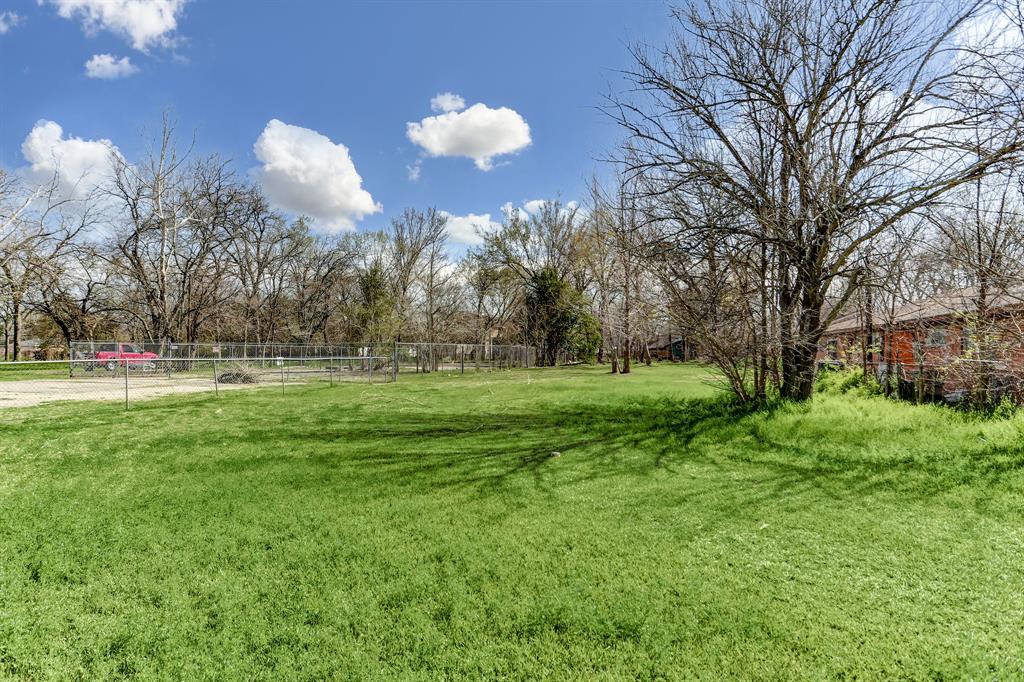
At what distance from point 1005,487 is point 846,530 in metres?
2.34

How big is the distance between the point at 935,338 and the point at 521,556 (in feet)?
25.8

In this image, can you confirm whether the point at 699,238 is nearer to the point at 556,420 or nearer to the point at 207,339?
the point at 556,420

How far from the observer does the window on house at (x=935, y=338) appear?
590 centimetres

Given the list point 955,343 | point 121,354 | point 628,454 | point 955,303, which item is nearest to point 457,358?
point 121,354

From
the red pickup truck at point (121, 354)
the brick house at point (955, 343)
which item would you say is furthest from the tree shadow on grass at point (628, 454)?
the red pickup truck at point (121, 354)

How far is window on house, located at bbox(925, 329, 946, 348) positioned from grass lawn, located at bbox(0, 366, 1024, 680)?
125 centimetres

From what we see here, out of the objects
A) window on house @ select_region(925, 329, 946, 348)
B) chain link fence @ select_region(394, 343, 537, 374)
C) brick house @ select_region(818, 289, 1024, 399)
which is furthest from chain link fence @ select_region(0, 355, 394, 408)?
window on house @ select_region(925, 329, 946, 348)

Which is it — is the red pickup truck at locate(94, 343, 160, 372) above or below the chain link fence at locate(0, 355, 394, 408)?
above

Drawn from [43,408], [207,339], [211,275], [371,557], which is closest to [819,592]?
[371,557]

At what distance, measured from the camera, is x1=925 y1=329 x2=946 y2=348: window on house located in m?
5.90

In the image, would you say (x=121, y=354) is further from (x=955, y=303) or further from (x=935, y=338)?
(x=955, y=303)

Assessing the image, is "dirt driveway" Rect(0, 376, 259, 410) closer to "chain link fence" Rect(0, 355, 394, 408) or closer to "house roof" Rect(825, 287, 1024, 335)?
"chain link fence" Rect(0, 355, 394, 408)

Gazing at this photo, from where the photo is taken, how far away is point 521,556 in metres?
3.29

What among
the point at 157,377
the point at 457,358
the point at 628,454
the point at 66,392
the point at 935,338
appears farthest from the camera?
the point at 457,358
